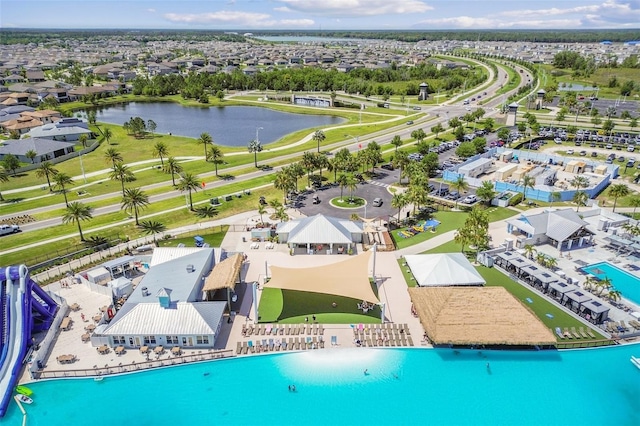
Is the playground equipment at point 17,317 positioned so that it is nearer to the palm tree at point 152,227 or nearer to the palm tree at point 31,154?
the palm tree at point 152,227

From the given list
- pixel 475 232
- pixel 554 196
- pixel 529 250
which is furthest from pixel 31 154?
pixel 554 196

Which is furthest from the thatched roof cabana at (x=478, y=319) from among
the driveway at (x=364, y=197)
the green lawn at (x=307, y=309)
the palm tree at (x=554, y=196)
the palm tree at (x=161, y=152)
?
the palm tree at (x=161, y=152)

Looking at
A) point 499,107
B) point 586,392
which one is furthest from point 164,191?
point 499,107

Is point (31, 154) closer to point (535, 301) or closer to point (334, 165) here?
point (334, 165)

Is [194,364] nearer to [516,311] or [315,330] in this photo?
[315,330]

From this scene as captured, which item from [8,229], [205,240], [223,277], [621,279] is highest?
[223,277]

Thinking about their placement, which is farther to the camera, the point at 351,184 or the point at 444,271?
the point at 351,184

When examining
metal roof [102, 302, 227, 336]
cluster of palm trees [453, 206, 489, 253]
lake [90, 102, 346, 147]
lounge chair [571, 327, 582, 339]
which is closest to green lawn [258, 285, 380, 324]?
metal roof [102, 302, 227, 336]
